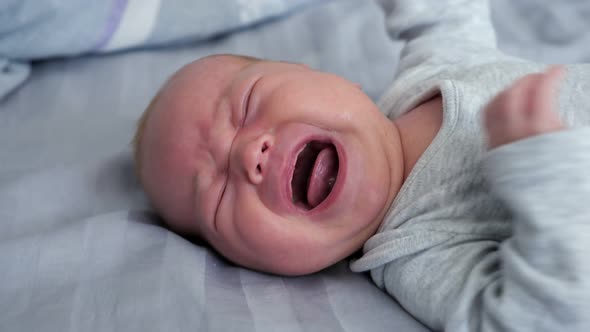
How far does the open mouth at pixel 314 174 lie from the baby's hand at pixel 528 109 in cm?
27

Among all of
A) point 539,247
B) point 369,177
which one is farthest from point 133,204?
point 539,247

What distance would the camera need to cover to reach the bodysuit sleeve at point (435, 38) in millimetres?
1101

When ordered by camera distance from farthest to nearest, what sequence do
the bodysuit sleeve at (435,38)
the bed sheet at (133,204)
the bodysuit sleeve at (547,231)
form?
the bodysuit sleeve at (435,38), the bed sheet at (133,204), the bodysuit sleeve at (547,231)

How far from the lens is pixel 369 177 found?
0.86m

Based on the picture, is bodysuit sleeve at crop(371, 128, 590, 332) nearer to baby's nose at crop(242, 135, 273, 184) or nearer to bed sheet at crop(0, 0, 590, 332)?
bed sheet at crop(0, 0, 590, 332)

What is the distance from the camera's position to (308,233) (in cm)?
84

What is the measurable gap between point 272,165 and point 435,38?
591 mm

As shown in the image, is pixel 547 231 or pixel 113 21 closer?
pixel 547 231

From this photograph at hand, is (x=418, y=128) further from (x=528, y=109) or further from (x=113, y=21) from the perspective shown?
(x=113, y=21)

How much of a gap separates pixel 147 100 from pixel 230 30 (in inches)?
12.2

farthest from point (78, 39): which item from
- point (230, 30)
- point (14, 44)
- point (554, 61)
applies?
point (554, 61)

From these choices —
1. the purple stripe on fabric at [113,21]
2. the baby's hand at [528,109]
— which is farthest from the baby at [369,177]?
the purple stripe on fabric at [113,21]

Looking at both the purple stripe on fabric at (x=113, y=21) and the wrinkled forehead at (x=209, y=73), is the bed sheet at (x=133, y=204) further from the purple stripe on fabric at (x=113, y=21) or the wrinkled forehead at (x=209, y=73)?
the wrinkled forehead at (x=209, y=73)

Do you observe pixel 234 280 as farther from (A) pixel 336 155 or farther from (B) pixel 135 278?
(A) pixel 336 155
